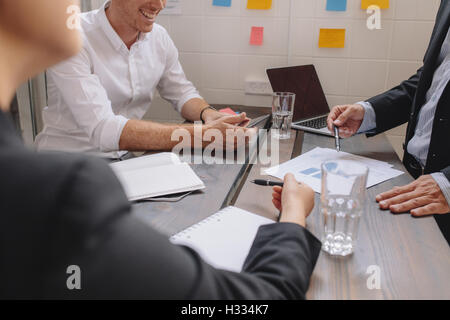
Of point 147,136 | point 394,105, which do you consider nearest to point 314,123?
point 394,105

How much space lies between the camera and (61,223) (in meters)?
0.37

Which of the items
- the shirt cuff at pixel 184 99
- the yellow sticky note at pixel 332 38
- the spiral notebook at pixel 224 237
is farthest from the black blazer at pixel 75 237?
the yellow sticky note at pixel 332 38

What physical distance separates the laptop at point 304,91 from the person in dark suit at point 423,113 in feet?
0.66

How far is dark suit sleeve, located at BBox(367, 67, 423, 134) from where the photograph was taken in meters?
1.62

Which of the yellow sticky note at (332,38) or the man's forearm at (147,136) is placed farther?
the yellow sticky note at (332,38)

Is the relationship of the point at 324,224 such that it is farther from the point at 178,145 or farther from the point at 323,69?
the point at 323,69

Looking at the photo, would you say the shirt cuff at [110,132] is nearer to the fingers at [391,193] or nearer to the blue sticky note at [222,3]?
the fingers at [391,193]

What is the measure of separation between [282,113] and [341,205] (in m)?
0.88

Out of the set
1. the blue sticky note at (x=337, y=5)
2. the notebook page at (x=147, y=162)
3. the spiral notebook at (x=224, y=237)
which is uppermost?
the blue sticky note at (x=337, y=5)

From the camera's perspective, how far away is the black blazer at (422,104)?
138 centimetres

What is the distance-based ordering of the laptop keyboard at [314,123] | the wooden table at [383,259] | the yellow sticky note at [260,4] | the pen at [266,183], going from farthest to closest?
the yellow sticky note at [260,4], the laptop keyboard at [314,123], the pen at [266,183], the wooden table at [383,259]

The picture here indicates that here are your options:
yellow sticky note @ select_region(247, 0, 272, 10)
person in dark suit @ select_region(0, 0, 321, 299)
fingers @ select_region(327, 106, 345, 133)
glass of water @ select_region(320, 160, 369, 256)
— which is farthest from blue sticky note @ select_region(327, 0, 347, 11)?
person in dark suit @ select_region(0, 0, 321, 299)

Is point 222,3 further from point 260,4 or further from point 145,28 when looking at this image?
point 145,28

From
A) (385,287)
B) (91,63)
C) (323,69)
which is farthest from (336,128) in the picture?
(91,63)
